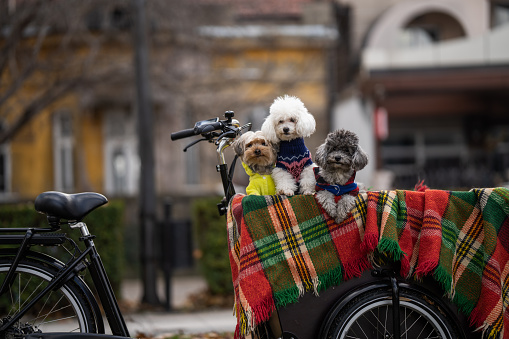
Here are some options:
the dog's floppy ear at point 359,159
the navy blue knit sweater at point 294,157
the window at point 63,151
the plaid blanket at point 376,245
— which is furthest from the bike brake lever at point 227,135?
the window at point 63,151

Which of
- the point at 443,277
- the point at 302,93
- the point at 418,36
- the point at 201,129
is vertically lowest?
the point at 443,277

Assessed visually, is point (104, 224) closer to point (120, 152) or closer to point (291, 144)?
point (291, 144)

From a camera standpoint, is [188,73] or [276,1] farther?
[276,1]

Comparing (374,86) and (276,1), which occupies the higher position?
(276,1)

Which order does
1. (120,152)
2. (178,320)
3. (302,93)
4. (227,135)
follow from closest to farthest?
(227,135), (178,320), (120,152), (302,93)

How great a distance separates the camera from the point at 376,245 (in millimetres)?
3232

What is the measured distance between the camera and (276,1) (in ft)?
54.9

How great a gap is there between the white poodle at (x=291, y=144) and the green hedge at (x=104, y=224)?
13.8 feet

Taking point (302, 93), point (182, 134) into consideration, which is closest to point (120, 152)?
point (302, 93)

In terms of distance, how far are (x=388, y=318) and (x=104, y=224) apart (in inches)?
189

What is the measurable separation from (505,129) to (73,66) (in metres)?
12.1

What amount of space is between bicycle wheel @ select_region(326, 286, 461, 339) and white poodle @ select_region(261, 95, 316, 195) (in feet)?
2.33

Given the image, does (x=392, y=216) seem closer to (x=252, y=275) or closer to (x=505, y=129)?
(x=252, y=275)

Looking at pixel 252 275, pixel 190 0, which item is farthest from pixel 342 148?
pixel 190 0
